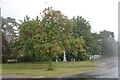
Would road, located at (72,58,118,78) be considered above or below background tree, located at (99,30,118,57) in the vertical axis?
below

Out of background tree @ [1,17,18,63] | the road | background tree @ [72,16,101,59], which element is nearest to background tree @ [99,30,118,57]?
background tree @ [72,16,101,59]

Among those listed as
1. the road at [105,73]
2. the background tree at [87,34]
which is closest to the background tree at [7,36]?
the background tree at [87,34]

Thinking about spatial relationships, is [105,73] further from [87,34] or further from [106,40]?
[87,34]

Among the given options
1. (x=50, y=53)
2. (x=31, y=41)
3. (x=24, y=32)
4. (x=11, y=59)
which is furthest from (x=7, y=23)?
(x=50, y=53)

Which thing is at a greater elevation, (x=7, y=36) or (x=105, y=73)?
(x=7, y=36)

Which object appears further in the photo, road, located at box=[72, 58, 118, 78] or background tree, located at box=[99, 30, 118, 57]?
background tree, located at box=[99, 30, 118, 57]

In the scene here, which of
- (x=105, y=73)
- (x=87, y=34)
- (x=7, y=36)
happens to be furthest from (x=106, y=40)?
(x=7, y=36)

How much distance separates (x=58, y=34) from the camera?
55.2 ft

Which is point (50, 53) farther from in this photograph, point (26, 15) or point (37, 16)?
point (26, 15)

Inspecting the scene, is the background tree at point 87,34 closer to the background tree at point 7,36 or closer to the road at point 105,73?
the road at point 105,73

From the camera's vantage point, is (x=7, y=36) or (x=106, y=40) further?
(x=7, y=36)

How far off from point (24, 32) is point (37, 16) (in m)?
2.50

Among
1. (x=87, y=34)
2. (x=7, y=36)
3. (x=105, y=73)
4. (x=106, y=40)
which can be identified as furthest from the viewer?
(x=7, y=36)

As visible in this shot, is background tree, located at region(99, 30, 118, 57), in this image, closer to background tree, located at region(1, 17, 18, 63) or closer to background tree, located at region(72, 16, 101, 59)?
background tree, located at region(72, 16, 101, 59)
